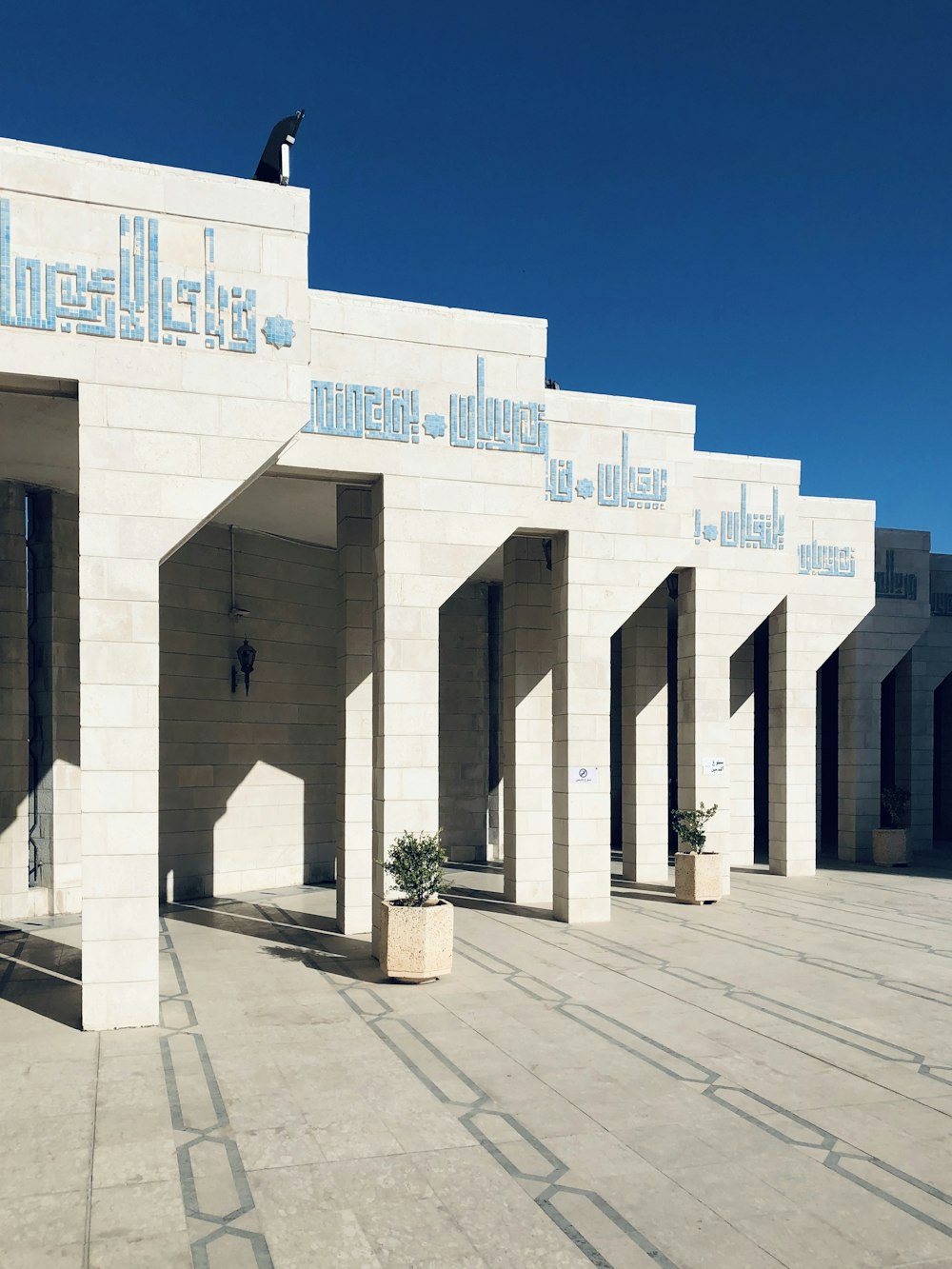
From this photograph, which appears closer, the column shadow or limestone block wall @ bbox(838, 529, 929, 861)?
the column shadow

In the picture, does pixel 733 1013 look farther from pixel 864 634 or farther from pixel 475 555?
pixel 864 634

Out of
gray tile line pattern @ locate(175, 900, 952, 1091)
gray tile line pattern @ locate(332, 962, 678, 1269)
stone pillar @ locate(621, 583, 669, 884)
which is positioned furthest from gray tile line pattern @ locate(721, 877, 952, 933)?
gray tile line pattern @ locate(332, 962, 678, 1269)

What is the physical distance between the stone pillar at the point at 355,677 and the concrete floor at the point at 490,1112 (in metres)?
2.51

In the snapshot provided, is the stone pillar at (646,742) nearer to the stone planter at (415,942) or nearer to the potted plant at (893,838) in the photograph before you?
the potted plant at (893,838)

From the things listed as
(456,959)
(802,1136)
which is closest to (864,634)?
(456,959)

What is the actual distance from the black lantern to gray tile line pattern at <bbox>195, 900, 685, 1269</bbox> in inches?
347

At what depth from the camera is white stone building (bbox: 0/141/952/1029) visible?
12336 mm

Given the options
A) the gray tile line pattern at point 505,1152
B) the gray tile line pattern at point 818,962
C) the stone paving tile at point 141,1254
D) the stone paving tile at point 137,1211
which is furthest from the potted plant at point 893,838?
the stone paving tile at point 141,1254

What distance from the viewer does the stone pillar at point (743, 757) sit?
85.5 feet

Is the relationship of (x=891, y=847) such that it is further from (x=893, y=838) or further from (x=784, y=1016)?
(x=784, y=1016)

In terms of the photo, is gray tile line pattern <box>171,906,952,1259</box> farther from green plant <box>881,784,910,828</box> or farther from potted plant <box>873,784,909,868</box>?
green plant <box>881,784,910,828</box>

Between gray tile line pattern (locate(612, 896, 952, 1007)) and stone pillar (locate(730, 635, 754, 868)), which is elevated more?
stone pillar (locate(730, 635, 754, 868))

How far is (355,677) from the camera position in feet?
59.4

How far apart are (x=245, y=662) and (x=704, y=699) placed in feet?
32.4
